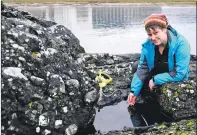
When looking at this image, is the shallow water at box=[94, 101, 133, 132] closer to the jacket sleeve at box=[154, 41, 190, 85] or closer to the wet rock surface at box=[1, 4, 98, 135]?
the wet rock surface at box=[1, 4, 98, 135]

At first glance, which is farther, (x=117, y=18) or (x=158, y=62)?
(x=117, y=18)

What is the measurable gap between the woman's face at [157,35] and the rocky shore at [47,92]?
819 mm

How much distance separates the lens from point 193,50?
11641 millimetres

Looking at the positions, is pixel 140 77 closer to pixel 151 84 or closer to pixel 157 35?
pixel 151 84

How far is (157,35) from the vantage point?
19.7 ft

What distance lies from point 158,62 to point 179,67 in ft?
1.63

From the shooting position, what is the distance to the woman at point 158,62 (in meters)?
6.01

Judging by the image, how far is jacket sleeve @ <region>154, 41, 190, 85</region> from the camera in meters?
6.06

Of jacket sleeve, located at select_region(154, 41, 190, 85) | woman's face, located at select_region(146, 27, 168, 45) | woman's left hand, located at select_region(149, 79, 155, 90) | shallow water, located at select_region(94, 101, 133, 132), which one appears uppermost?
woman's face, located at select_region(146, 27, 168, 45)

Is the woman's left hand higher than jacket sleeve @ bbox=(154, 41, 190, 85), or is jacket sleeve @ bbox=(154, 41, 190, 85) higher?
jacket sleeve @ bbox=(154, 41, 190, 85)

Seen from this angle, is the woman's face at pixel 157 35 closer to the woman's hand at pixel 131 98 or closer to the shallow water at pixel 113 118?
the woman's hand at pixel 131 98

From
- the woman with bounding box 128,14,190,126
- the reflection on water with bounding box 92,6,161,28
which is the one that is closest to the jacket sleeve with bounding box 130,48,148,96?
the woman with bounding box 128,14,190,126

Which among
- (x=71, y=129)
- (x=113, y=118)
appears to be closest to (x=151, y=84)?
(x=113, y=118)

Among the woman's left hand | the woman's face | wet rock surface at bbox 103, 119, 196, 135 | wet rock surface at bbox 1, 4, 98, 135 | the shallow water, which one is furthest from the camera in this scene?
the woman's left hand
